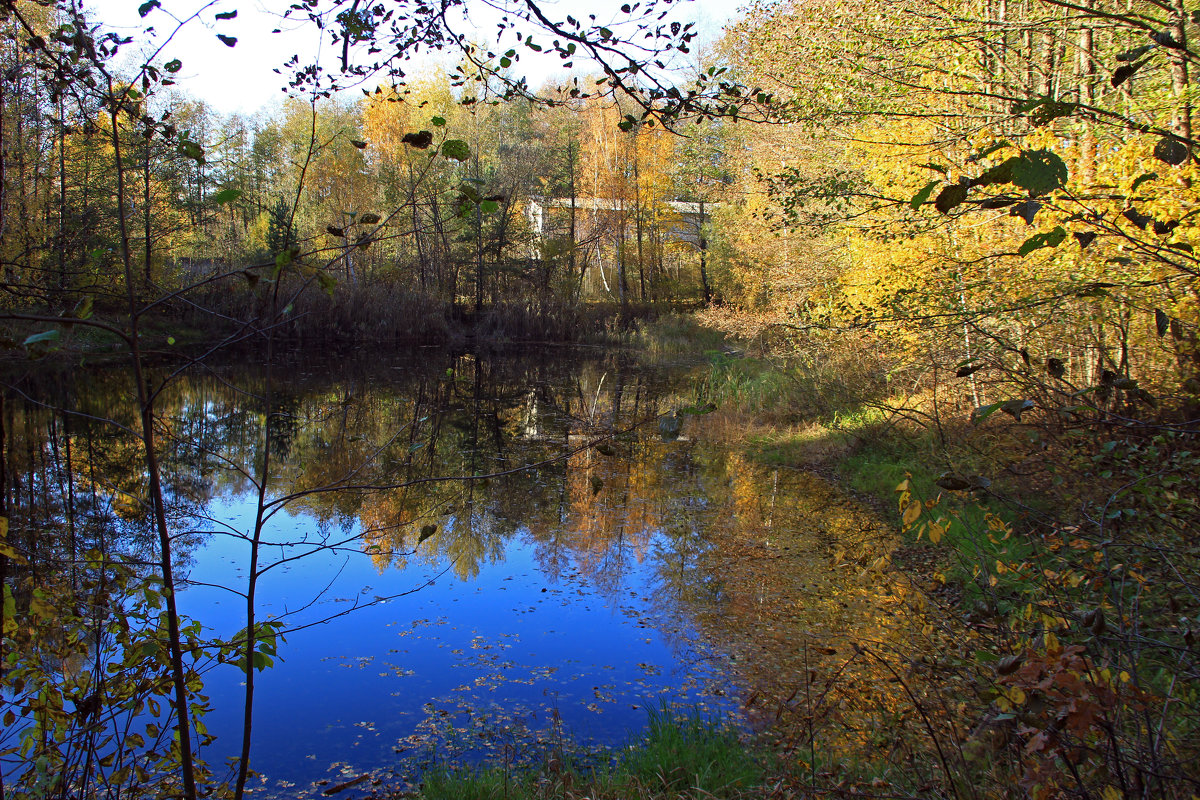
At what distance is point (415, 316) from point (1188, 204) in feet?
62.9

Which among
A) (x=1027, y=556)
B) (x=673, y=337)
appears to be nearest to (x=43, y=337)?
(x=1027, y=556)

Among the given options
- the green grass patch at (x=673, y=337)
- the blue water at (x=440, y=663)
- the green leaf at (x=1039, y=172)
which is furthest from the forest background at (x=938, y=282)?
the blue water at (x=440, y=663)

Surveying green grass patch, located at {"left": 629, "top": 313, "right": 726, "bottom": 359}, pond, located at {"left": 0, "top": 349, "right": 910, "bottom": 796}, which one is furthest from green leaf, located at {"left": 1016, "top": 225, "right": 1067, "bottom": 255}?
green grass patch, located at {"left": 629, "top": 313, "right": 726, "bottom": 359}

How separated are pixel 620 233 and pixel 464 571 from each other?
2333 cm

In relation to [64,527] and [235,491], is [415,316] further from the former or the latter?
[64,527]

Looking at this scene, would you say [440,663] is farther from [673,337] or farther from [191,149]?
[673,337]

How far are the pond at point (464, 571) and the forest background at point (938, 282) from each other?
66cm

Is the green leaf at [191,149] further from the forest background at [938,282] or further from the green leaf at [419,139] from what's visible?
the green leaf at [419,139]

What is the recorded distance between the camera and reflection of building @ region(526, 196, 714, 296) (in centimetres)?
2798

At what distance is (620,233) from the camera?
2812 cm

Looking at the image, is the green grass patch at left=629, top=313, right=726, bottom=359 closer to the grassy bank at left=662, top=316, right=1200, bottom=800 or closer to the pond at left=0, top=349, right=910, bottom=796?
the grassy bank at left=662, top=316, right=1200, bottom=800

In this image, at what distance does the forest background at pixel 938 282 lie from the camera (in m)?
1.99

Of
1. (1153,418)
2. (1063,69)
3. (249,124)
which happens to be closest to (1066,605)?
(1153,418)

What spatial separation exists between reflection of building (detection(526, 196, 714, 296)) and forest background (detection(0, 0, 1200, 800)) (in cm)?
455
